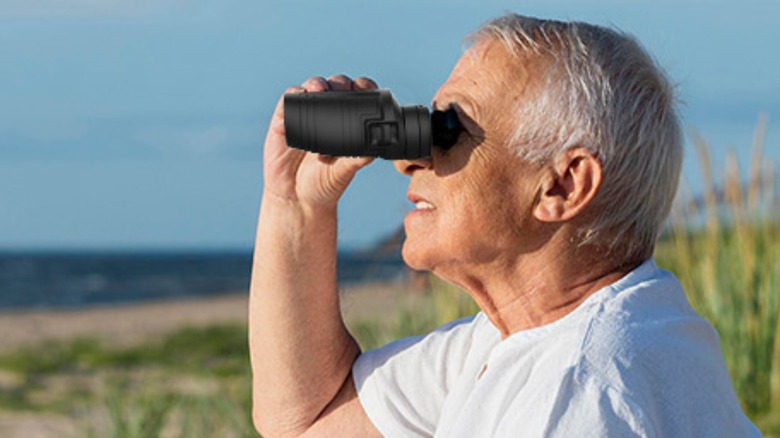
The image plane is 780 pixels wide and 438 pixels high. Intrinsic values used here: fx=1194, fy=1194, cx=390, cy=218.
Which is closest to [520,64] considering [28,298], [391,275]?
[391,275]

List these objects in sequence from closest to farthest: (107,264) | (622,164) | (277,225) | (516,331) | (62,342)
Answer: (622,164)
(516,331)
(277,225)
(62,342)
(107,264)

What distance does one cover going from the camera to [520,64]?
6.11 feet

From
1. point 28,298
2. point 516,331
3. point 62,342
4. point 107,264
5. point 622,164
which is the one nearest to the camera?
point 622,164

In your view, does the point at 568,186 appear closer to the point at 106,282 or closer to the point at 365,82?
the point at 365,82

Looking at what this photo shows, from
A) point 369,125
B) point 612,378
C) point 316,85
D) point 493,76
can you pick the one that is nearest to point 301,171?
point 316,85

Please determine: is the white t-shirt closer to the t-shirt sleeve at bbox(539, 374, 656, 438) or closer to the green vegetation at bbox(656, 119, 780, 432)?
the t-shirt sleeve at bbox(539, 374, 656, 438)

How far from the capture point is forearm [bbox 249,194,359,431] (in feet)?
7.27

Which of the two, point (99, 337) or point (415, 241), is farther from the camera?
point (99, 337)

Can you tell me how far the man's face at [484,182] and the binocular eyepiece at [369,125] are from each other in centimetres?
4

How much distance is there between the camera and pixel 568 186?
6.01ft

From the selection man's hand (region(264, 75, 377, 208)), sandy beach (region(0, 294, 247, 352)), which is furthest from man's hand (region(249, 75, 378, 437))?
sandy beach (region(0, 294, 247, 352))

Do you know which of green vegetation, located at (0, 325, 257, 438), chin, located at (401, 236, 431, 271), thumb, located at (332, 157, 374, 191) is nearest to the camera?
chin, located at (401, 236, 431, 271)

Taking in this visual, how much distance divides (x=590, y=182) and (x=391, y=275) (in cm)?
432

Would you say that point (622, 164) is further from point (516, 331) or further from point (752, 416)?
point (752, 416)
